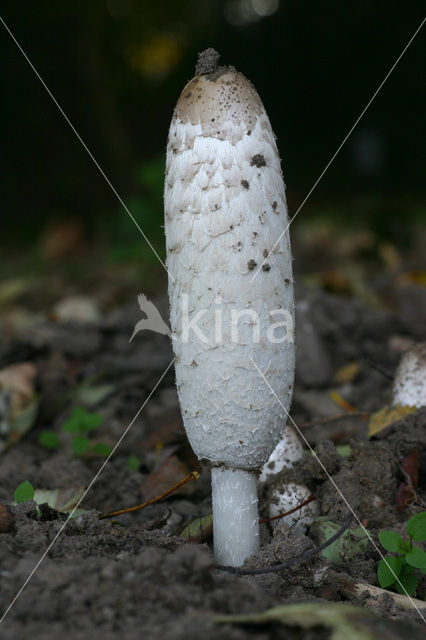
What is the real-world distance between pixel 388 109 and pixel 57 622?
1312cm

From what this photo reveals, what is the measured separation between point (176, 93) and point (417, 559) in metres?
14.1

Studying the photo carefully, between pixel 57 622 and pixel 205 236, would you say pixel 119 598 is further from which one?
pixel 205 236

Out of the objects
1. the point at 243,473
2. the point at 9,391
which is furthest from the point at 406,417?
the point at 9,391

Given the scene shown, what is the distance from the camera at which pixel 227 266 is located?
1.97 meters

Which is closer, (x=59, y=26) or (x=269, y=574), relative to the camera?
(x=269, y=574)

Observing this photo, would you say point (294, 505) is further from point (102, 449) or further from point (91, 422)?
point (91, 422)

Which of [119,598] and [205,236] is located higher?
[205,236]

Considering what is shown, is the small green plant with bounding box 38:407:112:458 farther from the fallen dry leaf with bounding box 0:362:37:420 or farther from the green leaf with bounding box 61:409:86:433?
the fallen dry leaf with bounding box 0:362:37:420

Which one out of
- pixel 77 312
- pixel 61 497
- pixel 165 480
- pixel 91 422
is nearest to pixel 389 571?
pixel 165 480

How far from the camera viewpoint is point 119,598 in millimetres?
1571

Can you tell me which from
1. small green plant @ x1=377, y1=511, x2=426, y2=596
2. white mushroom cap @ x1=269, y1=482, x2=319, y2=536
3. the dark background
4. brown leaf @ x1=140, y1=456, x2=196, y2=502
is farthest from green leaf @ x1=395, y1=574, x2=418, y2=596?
the dark background

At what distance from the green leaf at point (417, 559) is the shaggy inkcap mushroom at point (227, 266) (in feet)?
1.95

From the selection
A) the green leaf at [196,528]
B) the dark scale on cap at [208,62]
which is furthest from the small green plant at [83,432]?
the dark scale on cap at [208,62]

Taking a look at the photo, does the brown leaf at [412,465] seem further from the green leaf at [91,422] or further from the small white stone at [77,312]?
the small white stone at [77,312]
